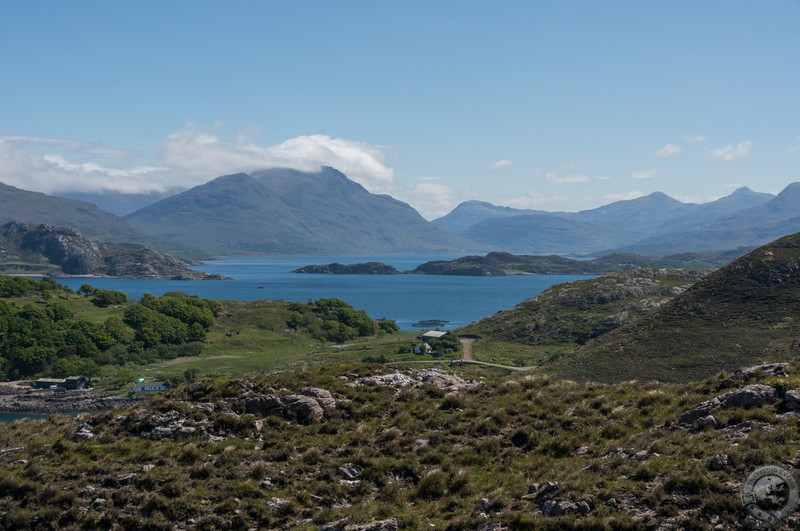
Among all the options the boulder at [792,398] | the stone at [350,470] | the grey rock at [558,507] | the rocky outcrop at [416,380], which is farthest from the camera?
the rocky outcrop at [416,380]

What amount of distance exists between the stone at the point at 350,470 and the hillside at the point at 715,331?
64.0 metres

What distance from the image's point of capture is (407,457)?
2514 centimetres

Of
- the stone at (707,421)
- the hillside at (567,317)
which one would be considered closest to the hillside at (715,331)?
the hillside at (567,317)

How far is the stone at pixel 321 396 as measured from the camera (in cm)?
3095

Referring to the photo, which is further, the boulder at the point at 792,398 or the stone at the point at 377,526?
the boulder at the point at 792,398

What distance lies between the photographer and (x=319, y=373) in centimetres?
3597

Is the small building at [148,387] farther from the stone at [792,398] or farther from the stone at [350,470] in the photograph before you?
the stone at [792,398]

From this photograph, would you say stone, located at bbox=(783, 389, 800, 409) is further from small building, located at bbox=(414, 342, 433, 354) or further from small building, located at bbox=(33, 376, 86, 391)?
small building, located at bbox=(33, 376, 86, 391)

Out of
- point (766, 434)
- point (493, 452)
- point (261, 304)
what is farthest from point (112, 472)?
point (261, 304)

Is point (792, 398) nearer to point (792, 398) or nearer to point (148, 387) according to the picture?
point (792, 398)

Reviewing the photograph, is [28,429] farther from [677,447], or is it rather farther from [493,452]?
[677,447]

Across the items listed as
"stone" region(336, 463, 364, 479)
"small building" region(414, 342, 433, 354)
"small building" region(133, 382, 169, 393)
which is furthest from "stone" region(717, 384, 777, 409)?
"small building" region(414, 342, 433, 354)

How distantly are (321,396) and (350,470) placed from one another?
8.07 metres

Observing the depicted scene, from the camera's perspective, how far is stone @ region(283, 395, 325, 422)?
2950 cm
